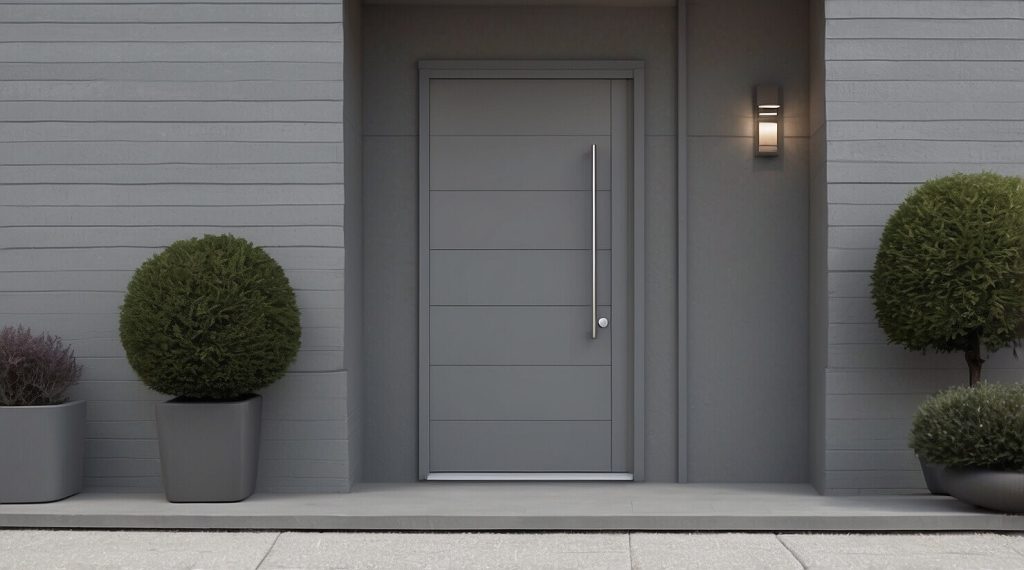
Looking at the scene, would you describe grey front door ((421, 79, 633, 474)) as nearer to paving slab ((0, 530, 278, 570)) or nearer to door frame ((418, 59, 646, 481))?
door frame ((418, 59, 646, 481))

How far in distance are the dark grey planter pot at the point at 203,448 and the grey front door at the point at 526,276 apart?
1.18 meters

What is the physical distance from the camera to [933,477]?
5332 millimetres

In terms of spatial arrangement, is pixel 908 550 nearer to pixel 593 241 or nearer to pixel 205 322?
pixel 593 241

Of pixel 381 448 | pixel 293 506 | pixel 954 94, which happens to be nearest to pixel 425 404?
pixel 381 448

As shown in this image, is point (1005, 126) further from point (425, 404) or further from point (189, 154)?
point (189, 154)

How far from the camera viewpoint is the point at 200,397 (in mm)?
5246

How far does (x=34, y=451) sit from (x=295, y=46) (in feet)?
7.12

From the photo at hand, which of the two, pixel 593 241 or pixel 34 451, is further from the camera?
pixel 593 241

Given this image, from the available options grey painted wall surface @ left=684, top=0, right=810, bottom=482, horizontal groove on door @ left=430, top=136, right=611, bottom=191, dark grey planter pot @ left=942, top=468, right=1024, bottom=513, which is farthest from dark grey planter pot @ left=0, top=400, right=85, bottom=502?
dark grey planter pot @ left=942, top=468, right=1024, bottom=513

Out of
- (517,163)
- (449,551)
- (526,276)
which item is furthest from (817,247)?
(449,551)

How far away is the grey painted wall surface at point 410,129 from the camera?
6.14 meters

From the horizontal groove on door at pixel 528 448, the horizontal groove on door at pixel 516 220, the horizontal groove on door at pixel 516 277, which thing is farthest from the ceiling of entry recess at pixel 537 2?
the horizontal groove on door at pixel 528 448

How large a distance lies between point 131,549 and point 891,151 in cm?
376

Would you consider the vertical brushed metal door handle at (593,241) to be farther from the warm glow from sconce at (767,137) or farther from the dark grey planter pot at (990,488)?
the dark grey planter pot at (990,488)
